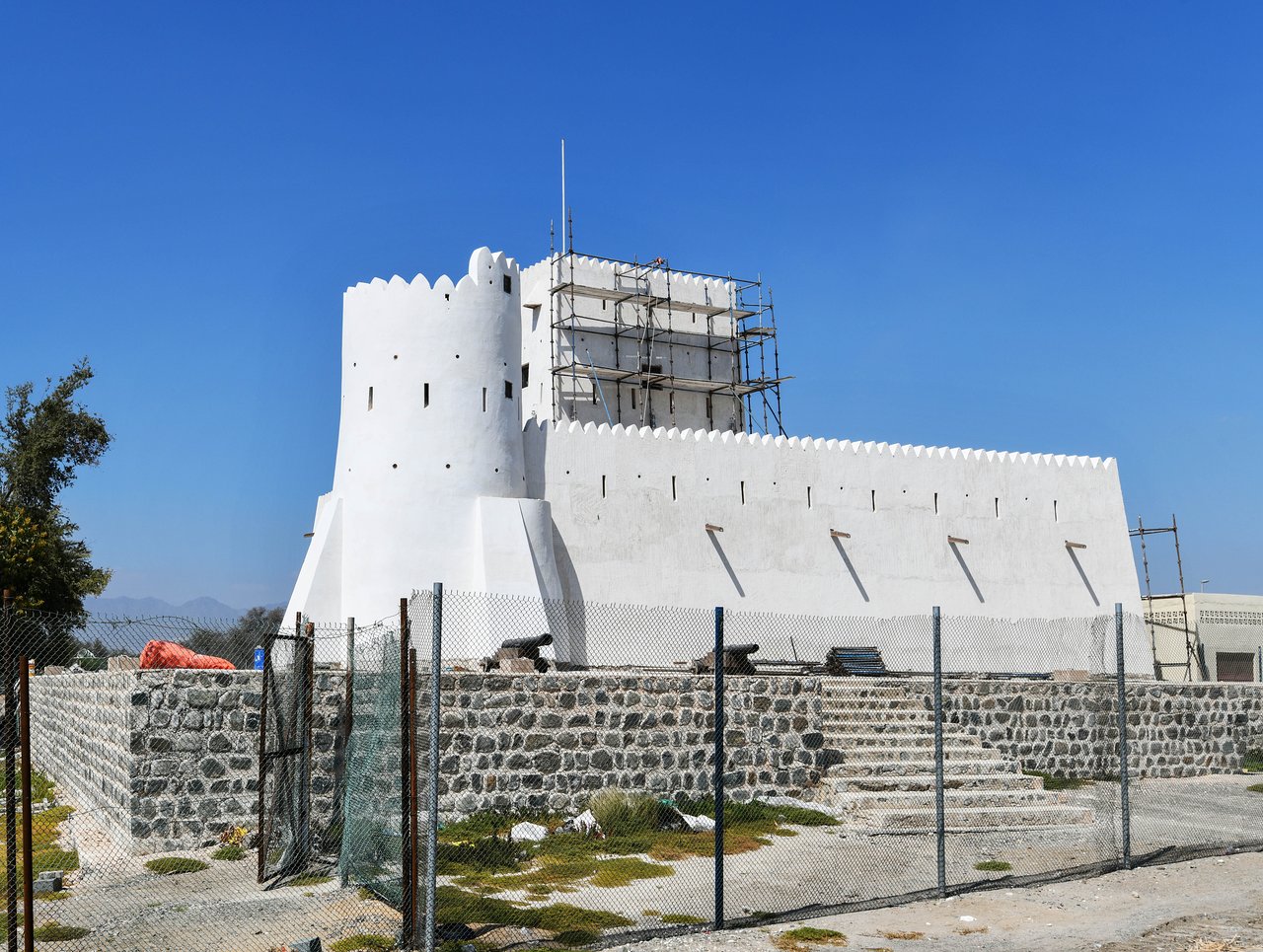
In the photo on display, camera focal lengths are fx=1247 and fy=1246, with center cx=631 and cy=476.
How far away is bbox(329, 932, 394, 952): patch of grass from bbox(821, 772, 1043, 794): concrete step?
7.69 meters

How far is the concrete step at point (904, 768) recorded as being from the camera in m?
15.4

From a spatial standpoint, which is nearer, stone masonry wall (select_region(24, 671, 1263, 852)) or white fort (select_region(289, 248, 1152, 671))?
stone masonry wall (select_region(24, 671, 1263, 852))

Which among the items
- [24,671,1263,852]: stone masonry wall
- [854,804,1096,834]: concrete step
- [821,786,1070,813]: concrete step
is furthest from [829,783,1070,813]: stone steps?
[24,671,1263,852]: stone masonry wall

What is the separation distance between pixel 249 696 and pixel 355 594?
404 inches

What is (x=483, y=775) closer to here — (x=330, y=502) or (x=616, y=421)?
(x=330, y=502)

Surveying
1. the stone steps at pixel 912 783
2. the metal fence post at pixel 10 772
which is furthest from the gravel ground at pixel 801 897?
the stone steps at pixel 912 783

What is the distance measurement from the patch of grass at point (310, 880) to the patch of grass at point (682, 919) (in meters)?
3.03

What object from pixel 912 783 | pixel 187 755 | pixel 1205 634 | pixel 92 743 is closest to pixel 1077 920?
pixel 912 783

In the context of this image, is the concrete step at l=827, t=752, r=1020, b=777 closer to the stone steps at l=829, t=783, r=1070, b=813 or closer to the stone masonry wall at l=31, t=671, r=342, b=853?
the stone steps at l=829, t=783, r=1070, b=813

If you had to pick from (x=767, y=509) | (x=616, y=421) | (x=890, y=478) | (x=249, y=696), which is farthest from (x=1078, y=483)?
(x=249, y=696)

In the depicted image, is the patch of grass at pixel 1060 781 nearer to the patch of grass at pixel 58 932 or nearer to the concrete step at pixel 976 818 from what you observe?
the concrete step at pixel 976 818

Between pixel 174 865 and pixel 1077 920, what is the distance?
784cm

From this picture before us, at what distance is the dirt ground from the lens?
845 cm

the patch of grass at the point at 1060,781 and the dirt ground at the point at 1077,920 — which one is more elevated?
the dirt ground at the point at 1077,920
